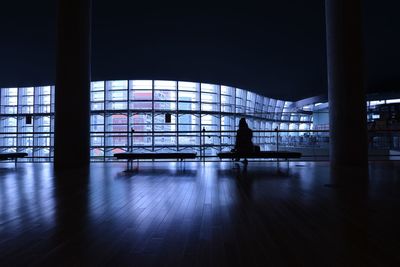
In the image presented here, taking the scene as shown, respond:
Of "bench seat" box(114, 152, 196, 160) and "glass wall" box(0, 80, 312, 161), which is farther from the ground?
"glass wall" box(0, 80, 312, 161)

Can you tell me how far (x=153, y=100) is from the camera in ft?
49.3

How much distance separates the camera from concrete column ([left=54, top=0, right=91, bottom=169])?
5.25m

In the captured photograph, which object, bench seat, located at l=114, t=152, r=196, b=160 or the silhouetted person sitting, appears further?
the silhouetted person sitting

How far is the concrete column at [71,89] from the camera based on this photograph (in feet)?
17.2

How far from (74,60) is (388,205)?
5450 millimetres

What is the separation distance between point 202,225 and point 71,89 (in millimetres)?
4480

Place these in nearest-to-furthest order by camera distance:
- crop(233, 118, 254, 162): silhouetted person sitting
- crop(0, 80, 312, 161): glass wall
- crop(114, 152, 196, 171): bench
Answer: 1. crop(114, 152, 196, 171): bench
2. crop(233, 118, 254, 162): silhouetted person sitting
3. crop(0, 80, 312, 161): glass wall

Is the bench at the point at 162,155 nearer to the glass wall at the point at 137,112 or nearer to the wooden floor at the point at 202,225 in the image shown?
the wooden floor at the point at 202,225

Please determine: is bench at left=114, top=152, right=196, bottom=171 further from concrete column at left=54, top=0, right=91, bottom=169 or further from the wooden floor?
the wooden floor

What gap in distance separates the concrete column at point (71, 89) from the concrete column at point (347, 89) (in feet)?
16.4

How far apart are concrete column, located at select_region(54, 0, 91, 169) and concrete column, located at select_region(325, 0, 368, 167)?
4985 millimetres

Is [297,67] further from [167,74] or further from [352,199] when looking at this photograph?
[352,199]

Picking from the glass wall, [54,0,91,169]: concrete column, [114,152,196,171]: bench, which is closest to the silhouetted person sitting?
[114,152,196,171]: bench

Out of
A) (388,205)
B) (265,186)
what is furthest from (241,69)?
(388,205)
